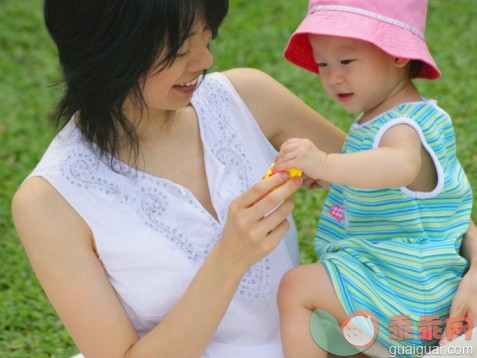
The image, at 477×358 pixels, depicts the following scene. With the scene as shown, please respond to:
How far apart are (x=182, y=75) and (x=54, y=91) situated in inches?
126

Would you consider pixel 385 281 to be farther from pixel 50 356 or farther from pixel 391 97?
pixel 50 356

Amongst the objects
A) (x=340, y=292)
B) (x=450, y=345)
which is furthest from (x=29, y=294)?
(x=450, y=345)

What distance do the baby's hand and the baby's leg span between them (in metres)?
0.29

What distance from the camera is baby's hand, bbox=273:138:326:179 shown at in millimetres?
2041

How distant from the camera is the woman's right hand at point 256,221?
2.00 metres

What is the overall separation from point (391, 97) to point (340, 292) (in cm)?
52

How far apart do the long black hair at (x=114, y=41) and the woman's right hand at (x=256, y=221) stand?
0.38 m

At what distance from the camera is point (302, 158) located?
204cm

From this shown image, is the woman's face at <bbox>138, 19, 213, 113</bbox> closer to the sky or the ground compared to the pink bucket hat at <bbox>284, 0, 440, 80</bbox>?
closer to the ground

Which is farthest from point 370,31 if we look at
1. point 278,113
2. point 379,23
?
point 278,113

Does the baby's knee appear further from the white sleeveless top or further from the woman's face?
the woman's face

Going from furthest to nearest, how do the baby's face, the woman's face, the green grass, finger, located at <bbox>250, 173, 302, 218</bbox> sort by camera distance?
1. the green grass
2. the baby's face
3. the woman's face
4. finger, located at <bbox>250, 173, 302, 218</bbox>

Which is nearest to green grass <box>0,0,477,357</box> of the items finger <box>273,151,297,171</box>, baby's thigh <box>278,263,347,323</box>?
baby's thigh <box>278,263,347,323</box>

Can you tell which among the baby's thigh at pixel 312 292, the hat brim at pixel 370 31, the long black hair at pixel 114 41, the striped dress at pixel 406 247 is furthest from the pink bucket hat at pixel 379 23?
the baby's thigh at pixel 312 292
